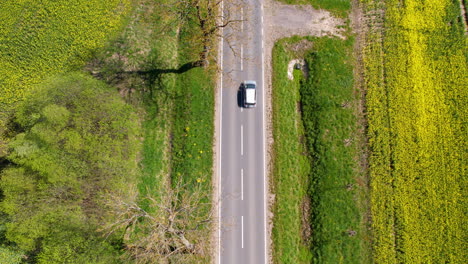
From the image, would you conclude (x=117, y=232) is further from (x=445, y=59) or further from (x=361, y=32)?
(x=445, y=59)

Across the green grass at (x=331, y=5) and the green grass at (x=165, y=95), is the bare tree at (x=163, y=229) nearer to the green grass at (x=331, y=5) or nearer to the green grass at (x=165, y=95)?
the green grass at (x=165, y=95)

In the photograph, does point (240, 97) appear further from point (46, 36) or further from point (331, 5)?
point (46, 36)

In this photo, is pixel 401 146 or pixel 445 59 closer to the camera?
pixel 401 146

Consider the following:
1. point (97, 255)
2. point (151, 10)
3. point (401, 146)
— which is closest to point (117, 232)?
point (97, 255)

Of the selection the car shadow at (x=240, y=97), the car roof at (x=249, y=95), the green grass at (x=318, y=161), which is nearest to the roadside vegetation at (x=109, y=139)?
the car shadow at (x=240, y=97)

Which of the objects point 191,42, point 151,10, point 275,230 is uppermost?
point 151,10

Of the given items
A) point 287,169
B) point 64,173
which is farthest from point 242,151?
point 64,173

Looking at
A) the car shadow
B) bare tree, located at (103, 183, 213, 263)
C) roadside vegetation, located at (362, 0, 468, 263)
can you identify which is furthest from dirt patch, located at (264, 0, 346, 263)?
bare tree, located at (103, 183, 213, 263)
